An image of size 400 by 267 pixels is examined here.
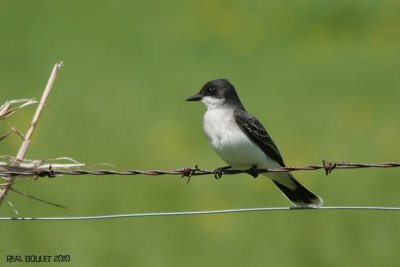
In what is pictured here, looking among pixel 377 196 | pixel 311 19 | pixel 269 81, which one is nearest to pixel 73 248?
pixel 377 196

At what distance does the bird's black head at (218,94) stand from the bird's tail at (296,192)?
79 centimetres

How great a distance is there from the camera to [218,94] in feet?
27.3

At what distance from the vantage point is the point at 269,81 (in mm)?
18719

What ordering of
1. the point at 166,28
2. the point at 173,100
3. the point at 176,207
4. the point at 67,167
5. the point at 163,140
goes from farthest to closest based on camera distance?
the point at 166,28, the point at 173,100, the point at 163,140, the point at 176,207, the point at 67,167

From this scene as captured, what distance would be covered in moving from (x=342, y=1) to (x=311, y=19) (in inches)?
35.6

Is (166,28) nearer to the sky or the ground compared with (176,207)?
nearer to the sky

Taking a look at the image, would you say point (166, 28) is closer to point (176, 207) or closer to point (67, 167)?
point (176, 207)

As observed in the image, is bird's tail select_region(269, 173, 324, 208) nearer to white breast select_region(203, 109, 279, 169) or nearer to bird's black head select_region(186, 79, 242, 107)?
white breast select_region(203, 109, 279, 169)

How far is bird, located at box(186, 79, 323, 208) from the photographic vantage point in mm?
7688

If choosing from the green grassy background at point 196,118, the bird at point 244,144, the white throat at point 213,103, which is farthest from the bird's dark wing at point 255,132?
the green grassy background at point 196,118

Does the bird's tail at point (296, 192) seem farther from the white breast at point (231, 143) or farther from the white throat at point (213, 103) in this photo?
the white throat at point (213, 103)

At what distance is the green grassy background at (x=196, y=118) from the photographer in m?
12.4

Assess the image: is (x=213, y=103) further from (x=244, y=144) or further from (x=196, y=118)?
(x=196, y=118)

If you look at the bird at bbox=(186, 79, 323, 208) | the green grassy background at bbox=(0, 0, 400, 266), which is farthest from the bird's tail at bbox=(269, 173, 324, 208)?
the green grassy background at bbox=(0, 0, 400, 266)
